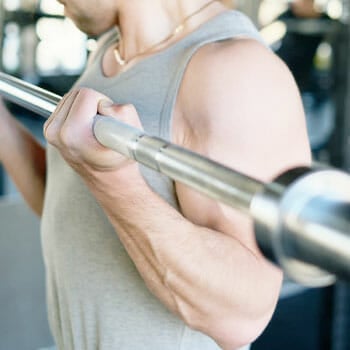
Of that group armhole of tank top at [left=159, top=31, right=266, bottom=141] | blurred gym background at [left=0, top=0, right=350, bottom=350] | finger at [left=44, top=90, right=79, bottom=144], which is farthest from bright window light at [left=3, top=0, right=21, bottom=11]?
finger at [left=44, top=90, right=79, bottom=144]

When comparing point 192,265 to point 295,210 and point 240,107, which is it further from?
point 295,210

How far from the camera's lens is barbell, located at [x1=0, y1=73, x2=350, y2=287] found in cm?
26

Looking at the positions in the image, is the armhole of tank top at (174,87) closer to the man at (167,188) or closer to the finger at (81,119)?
the man at (167,188)

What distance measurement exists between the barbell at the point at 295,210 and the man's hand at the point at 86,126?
0.57ft

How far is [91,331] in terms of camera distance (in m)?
0.77

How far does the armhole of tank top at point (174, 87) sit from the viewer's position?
0.67 m

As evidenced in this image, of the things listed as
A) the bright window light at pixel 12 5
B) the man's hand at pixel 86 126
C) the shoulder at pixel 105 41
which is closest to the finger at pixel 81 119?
the man's hand at pixel 86 126

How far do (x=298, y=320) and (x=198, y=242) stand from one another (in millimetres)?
1820

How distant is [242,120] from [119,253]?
0.79ft

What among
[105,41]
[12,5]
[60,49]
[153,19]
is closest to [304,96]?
[60,49]

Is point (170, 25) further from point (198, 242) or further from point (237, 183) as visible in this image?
point (237, 183)

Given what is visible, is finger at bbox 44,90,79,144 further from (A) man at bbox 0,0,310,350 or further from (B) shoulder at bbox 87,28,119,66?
(B) shoulder at bbox 87,28,119,66

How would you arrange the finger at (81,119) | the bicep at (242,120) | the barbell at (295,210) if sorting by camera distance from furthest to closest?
1. the bicep at (242,120)
2. the finger at (81,119)
3. the barbell at (295,210)

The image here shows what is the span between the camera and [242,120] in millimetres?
622
